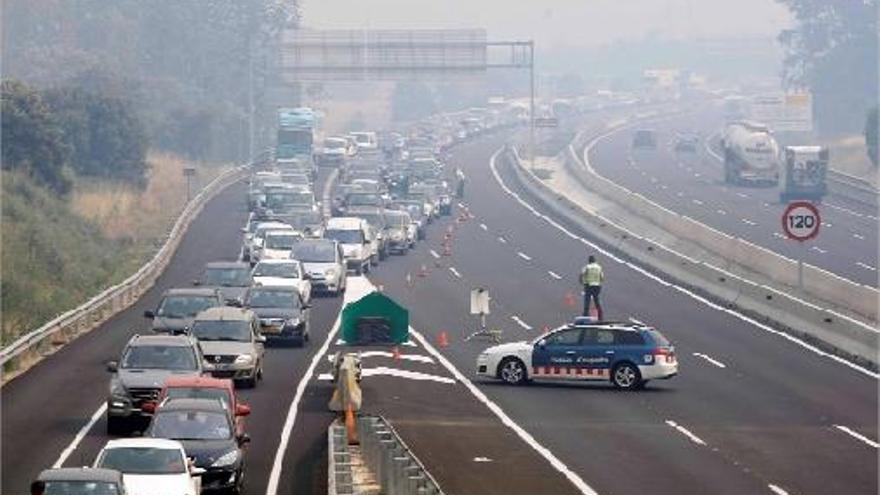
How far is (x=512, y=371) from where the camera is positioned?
44.4 m

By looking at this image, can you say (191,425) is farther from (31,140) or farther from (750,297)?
(31,140)

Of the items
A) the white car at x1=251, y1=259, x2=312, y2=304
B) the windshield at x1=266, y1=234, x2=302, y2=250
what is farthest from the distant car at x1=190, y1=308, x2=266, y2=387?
the windshield at x1=266, y1=234, x2=302, y2=250

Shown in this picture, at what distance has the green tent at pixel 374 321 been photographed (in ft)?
149

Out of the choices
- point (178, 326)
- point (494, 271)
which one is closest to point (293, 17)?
point (494, 271)

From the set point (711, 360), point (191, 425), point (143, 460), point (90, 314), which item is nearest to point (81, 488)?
point (143, 460)

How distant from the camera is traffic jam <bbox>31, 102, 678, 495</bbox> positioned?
28297mm

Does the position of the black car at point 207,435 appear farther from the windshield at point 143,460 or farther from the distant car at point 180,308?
the distant car at point 180,308

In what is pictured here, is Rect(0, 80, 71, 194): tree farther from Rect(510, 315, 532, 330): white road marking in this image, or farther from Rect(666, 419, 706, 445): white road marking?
Rect(666, 419, 706, 445): white road marking

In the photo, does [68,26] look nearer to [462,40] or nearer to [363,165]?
[462,40]

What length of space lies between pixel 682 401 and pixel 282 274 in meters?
20.4

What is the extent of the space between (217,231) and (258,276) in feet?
97.0

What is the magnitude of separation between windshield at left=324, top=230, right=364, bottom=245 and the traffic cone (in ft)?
125

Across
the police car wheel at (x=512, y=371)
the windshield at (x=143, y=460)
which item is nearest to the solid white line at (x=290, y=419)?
the windshield at (x=143, y=460)

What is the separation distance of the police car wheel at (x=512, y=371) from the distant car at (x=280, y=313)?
817cm
